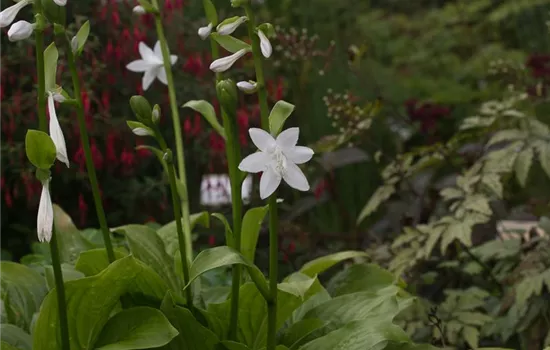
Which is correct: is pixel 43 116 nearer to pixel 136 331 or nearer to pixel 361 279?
pixel 136 331

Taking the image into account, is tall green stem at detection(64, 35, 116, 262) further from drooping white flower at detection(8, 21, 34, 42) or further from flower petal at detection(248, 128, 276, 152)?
flower petal at detection(248, 128, 276, 152)

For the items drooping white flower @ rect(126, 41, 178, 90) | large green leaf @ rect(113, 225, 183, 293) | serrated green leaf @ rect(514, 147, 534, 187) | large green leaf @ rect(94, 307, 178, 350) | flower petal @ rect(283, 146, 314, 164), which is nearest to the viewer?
flower petal @ rect(283, 146, 314, 164)

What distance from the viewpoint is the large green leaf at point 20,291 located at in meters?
1.44

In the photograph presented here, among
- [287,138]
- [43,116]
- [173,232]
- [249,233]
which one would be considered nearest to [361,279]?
[249,233]

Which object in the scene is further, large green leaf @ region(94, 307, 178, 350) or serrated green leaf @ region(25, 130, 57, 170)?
large green leaf @ region(94, 307, 178, 350)

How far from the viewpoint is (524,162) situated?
1.90 metres

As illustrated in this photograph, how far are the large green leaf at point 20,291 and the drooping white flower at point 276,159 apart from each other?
61 centimetres

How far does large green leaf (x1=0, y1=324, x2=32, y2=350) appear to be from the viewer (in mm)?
1295

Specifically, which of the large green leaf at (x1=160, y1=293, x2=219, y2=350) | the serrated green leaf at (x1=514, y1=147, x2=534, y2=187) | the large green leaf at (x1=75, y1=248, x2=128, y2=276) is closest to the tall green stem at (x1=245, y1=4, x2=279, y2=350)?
the large green leaf at (x1=160, y1=293, x2=219, y2=350)

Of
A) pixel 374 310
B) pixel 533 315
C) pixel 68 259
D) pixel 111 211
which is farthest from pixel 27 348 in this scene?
pixel 111 211

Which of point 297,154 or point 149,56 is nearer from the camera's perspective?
point 297,154

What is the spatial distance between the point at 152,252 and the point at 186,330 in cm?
23

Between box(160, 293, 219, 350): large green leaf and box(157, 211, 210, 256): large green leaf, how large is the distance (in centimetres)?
35

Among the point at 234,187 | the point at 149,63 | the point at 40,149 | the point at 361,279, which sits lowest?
the point at 361,279
